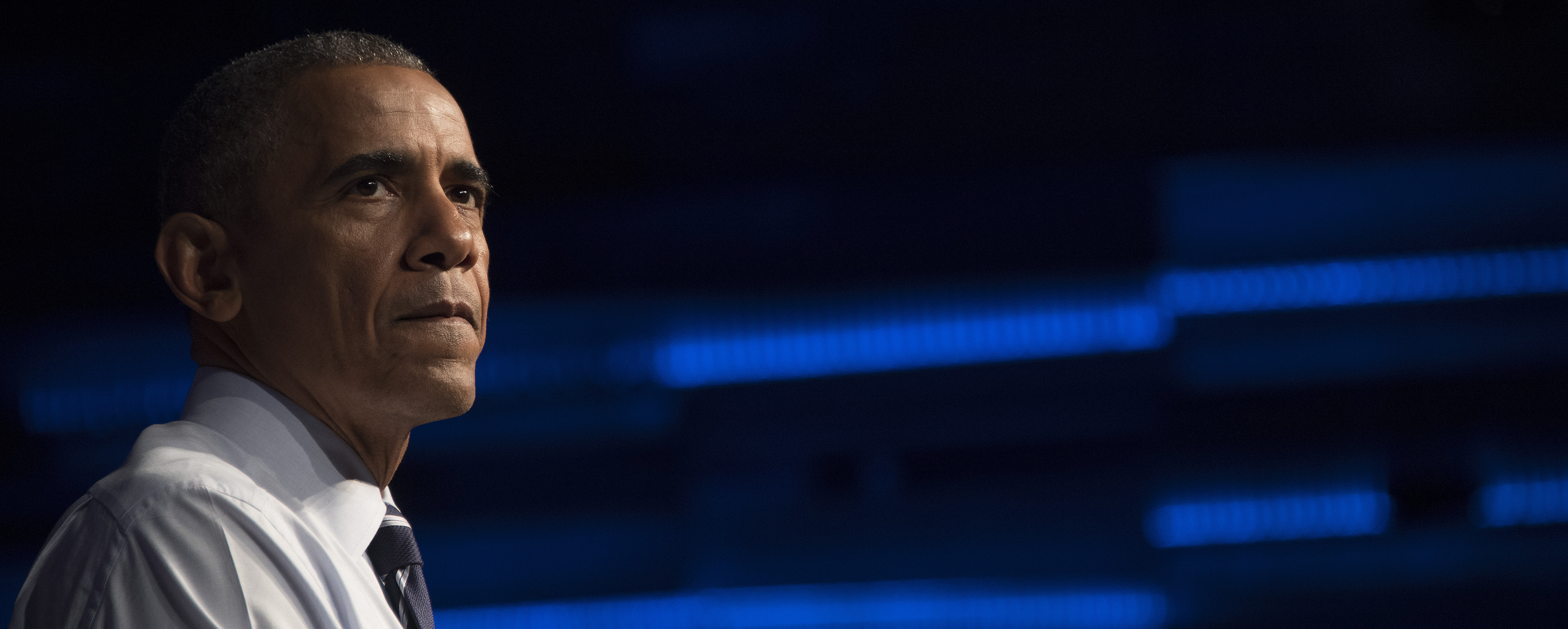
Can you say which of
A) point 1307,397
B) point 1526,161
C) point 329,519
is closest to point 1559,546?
point 1307,397

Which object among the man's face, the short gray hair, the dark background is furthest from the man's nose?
the dark background

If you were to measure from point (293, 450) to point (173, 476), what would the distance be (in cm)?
15

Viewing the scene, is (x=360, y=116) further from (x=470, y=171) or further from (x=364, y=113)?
(x=470, y=171)

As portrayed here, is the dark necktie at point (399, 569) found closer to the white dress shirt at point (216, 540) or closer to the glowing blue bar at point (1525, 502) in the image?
the white dress shirt at point (216, 540)

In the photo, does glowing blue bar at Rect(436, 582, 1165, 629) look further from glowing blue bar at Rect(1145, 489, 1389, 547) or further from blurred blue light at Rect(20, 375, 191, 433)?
blurred blue light at Rect(20, 375, 191, 433)

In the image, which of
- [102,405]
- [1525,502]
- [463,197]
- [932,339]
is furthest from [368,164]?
[1525,502]

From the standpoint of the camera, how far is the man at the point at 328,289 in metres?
0.90

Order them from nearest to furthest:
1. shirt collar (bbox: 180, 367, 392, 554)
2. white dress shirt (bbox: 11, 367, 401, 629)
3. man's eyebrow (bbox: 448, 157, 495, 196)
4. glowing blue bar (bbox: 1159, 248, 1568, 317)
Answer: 1. white dress shirt (bbox: 11, 367, 401, 629)
2. shirt collar (bbox: 180, 367, 392, 554)
3. man's eyebrow (bbox: 448, 157, 495, 196)
4. glowing blue bar (bbox: 1159, 248, 1568, 317)

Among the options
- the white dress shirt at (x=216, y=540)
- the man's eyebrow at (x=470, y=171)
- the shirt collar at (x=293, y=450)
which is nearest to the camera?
the white dress shirt at (x=216, y=540)

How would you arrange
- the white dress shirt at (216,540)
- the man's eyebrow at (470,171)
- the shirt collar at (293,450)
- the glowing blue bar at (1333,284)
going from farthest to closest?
the glowing blue bar at (1333,284), the man's eyebrow at (470,171), the shirt collar at (293,450), the white dress shirt at (216,540)

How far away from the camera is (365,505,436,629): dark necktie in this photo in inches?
38.4

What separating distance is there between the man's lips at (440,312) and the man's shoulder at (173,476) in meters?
0.17

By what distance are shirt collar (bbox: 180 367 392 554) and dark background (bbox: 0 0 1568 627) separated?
1.41m

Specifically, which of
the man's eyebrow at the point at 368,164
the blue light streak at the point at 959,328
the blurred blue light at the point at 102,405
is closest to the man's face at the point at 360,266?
the man's eyebrow at the point at 368,164
